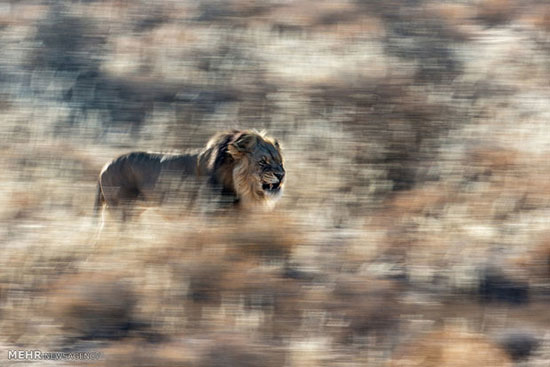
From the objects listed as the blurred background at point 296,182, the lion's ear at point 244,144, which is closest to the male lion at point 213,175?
the lion's ear at point 244,144

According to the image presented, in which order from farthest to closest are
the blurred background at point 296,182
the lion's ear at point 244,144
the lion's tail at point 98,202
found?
the lion's tail at point 98,202 < the lion's ear at point 244,144 < the blurred background at point 296,182

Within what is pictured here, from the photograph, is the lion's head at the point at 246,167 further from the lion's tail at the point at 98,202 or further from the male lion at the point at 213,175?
the lion's tail at the point at 98,202

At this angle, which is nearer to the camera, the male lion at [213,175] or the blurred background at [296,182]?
the blurred background at [296,182]

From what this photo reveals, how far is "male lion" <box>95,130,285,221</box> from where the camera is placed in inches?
283

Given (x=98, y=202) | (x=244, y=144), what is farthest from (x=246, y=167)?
(x=98, y=202)

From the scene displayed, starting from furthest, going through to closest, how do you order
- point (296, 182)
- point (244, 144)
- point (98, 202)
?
point (296, 182) < point (98, 202) < point (244, 144)

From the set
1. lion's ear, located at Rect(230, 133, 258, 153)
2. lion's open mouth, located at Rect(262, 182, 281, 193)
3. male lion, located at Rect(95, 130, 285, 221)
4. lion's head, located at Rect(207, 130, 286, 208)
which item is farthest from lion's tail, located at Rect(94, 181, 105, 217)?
lion's open mouth, located at Rect(262, 182, 281, 193)

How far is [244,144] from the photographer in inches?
282

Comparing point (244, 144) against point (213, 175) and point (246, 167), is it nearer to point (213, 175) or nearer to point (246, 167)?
point (246, 167)

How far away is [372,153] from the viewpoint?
363 inches

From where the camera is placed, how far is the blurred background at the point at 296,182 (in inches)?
220

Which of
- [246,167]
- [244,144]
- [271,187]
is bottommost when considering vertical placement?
[271,187]

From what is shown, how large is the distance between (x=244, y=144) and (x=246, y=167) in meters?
0.19

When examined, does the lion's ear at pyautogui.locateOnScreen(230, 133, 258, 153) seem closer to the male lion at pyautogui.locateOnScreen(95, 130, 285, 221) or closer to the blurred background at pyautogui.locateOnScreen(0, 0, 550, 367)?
the male lion at pyautogui.locateOnScreen(95, 130, 285, 221)
